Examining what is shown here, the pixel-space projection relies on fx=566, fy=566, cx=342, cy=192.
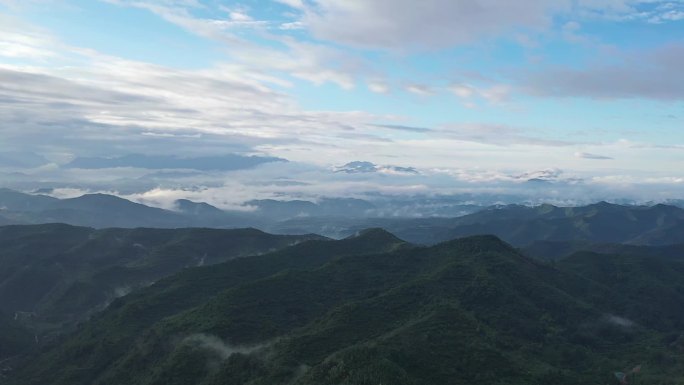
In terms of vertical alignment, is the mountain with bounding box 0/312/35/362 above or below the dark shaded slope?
below

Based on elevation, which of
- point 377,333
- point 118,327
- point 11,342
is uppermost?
point 377,333

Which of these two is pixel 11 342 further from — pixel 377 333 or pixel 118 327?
pixel 377 333

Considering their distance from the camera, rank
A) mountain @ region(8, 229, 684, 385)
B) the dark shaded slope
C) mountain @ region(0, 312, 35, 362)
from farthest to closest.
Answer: mountain @ region(0, 312, 35, 362), the dark shaded slope, mountain @ region(8, 229, 684, 385)

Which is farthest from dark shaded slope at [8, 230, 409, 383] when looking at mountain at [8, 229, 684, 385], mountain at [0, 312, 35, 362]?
mountain at [0, 312, 35, 362]

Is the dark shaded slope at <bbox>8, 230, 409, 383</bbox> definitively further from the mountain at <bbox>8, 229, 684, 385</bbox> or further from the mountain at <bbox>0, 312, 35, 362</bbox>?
the mountain at <bbox>0, 312, 35, 362</bbox>

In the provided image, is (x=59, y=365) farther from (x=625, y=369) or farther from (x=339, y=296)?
(x=625, y=369)

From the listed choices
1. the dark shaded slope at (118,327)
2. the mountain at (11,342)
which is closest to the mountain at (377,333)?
the dark shaded slope at (118,327)

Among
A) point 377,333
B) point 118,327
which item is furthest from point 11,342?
point 377,333

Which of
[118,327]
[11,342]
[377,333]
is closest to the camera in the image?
[377,333]
